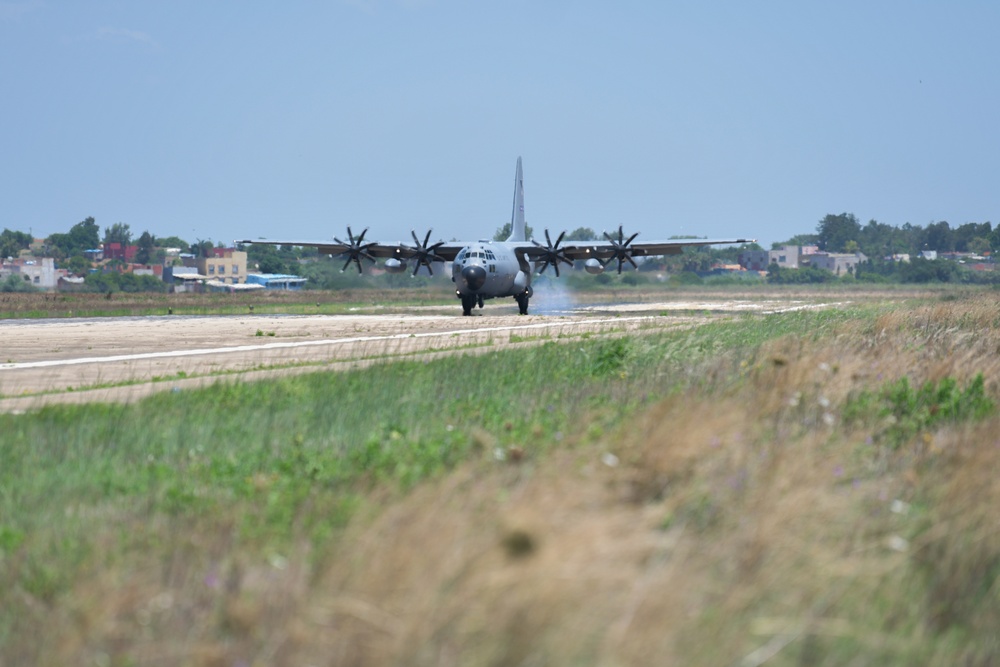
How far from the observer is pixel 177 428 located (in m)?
12.1

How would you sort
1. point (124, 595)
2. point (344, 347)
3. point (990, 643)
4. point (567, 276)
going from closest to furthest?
point (124, 595), point (990, 643), point (344, 347), point (567, 276)

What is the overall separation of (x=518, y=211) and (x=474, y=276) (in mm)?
19099

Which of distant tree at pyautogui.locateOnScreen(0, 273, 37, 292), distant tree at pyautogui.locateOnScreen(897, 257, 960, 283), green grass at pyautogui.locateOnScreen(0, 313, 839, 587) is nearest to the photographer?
green grass at pyautogui.locateOnScreen(0, 313, 839, 587)

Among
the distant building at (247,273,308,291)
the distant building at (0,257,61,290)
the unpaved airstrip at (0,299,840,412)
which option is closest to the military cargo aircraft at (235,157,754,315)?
the unpaved airstrip at (0,299,840,412)

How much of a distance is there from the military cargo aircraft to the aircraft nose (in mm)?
258

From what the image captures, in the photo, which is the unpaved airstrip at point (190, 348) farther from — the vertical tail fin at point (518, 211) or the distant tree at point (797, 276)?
the distant tree at point (797, 276)

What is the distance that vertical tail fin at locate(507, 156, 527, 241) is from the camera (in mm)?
64375

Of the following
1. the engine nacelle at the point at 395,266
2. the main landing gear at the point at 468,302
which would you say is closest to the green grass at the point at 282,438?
the main landing gear at the point at 468,302

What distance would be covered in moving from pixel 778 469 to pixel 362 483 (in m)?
3.15

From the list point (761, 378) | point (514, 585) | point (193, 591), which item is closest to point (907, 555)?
point (514, 585)

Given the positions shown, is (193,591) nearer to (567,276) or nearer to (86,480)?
(86,480)

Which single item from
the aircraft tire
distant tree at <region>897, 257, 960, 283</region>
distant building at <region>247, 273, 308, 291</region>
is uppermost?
distant tree at <region>897, 257, 960, 283</region>

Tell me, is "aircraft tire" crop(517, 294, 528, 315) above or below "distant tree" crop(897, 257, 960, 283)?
below

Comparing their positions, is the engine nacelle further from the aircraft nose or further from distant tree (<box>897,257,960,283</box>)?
distant tree (<box>897,257,960,283</box>)
